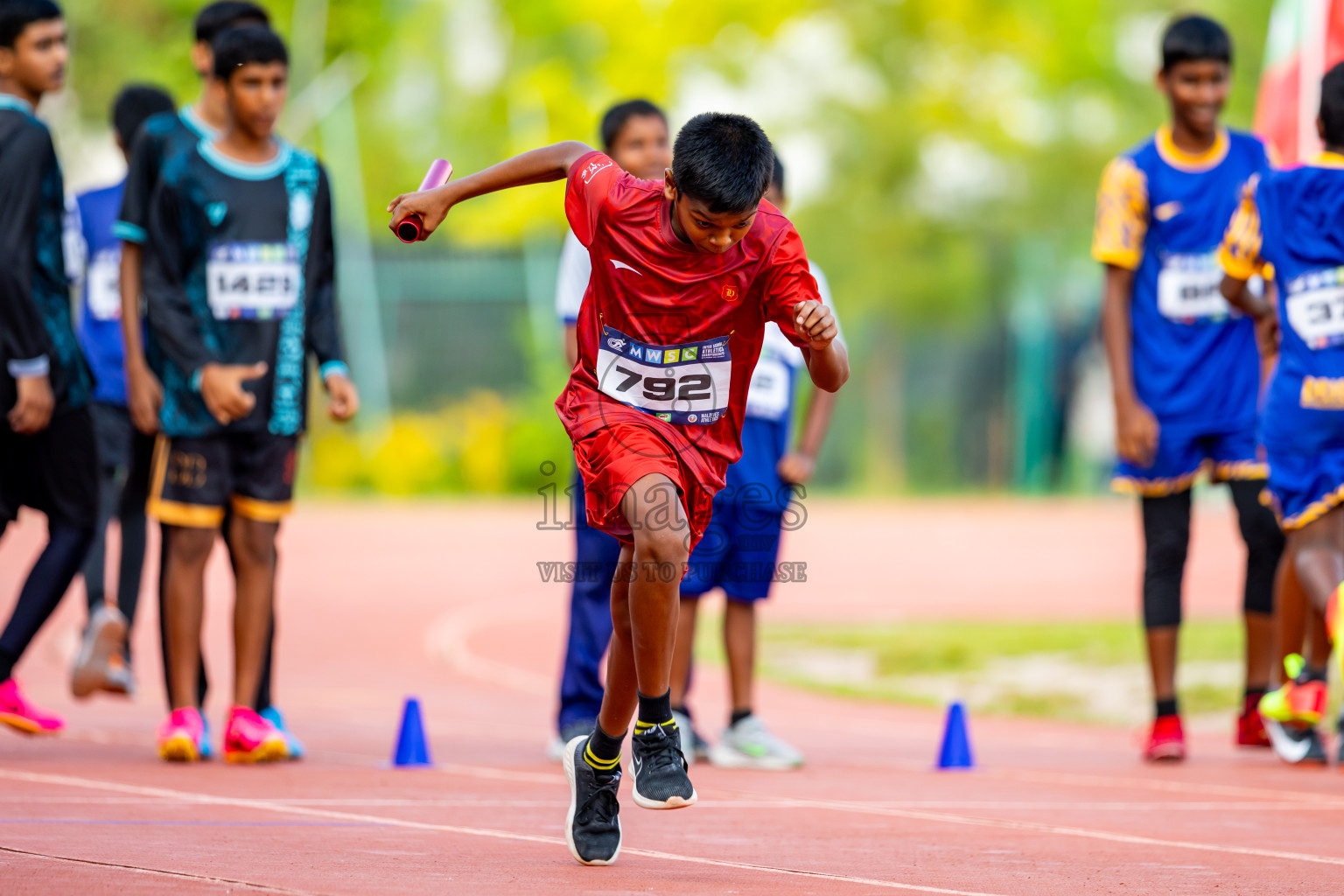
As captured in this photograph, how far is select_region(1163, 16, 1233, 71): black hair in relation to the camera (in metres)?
6.60

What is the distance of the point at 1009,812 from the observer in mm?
5090

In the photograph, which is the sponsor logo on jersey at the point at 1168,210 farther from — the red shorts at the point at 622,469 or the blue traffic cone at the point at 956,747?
the red shorts at the point at 622,469

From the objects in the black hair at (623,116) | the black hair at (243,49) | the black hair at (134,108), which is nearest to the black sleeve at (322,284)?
the black hair at (243,49)

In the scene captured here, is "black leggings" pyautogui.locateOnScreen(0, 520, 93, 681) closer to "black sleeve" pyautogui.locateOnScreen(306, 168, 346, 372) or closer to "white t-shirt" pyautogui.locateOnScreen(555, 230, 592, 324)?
"black sleeve" pyautogui.locateOnScreen(306, 168, 346, 372)

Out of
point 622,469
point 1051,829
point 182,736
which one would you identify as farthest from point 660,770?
point 182,736

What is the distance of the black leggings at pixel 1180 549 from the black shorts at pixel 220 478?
3.39 meters

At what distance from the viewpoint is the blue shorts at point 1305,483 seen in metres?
5.74

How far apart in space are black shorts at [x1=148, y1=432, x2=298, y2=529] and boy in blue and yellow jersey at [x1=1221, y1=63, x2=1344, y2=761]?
11.7 ft

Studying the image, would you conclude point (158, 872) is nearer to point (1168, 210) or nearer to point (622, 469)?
point (622, 469)

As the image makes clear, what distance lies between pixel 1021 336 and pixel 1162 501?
20459mm

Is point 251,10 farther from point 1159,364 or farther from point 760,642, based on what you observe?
point 760,642

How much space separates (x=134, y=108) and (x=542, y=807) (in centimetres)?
429

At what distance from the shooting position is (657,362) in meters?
4.22

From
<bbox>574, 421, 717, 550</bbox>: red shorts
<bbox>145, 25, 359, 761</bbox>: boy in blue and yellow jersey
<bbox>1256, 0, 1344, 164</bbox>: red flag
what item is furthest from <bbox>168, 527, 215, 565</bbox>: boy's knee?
<bbox>1256, 0, 1344, 164</bbox>: red flag
